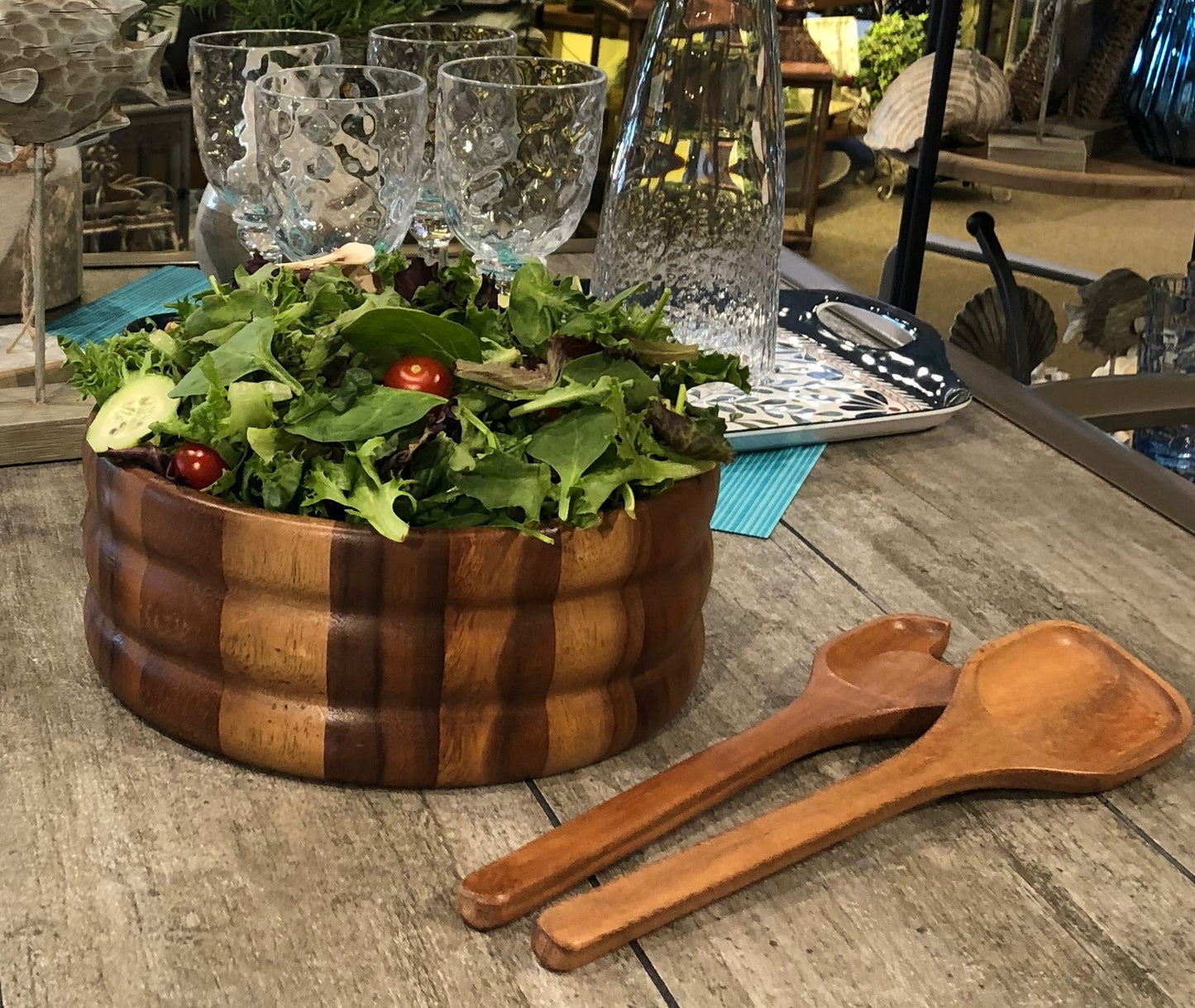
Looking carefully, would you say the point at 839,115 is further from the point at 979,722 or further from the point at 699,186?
the point at 979,722

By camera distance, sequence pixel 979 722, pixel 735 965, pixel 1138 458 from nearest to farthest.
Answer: pixel 735 965, pixel 979 722, pixel 1138 458

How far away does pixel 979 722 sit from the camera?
0.56 metres

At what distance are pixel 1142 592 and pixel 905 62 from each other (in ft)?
11.0

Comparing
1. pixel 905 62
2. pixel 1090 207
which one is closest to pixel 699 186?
pixel 905 62

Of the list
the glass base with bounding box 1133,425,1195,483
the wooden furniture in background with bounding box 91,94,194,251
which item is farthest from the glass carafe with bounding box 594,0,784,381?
the wooden furniture in background with bounding box 91,94,194,251

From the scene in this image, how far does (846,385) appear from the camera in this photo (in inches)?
37.3

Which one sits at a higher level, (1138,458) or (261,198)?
(261,198)

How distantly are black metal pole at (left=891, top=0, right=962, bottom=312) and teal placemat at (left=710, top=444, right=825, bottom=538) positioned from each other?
47cm

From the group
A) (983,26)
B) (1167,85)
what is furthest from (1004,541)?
(983,26)

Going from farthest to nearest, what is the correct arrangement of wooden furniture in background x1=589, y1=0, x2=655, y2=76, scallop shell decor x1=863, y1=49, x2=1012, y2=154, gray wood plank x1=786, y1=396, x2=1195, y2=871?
wooden furniture in background x1=589, y1=0, x2=655, y2=76 → scallop shell decor x1=863, y1=49, x2=1012, y2=154 → gray wood plank x1=786, y1=396, x2=1195, y2=871

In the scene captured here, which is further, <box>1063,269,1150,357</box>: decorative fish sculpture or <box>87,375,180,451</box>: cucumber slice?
<box>1063,269,1150,357</box>: decorative fish sculpture

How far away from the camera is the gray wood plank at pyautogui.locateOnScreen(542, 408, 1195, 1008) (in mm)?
453

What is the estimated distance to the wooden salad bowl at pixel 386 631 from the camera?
493 millimetres

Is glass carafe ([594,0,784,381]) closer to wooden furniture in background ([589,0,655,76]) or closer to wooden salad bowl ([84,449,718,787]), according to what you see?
wooden salad bowl ([84,449,718,787])
